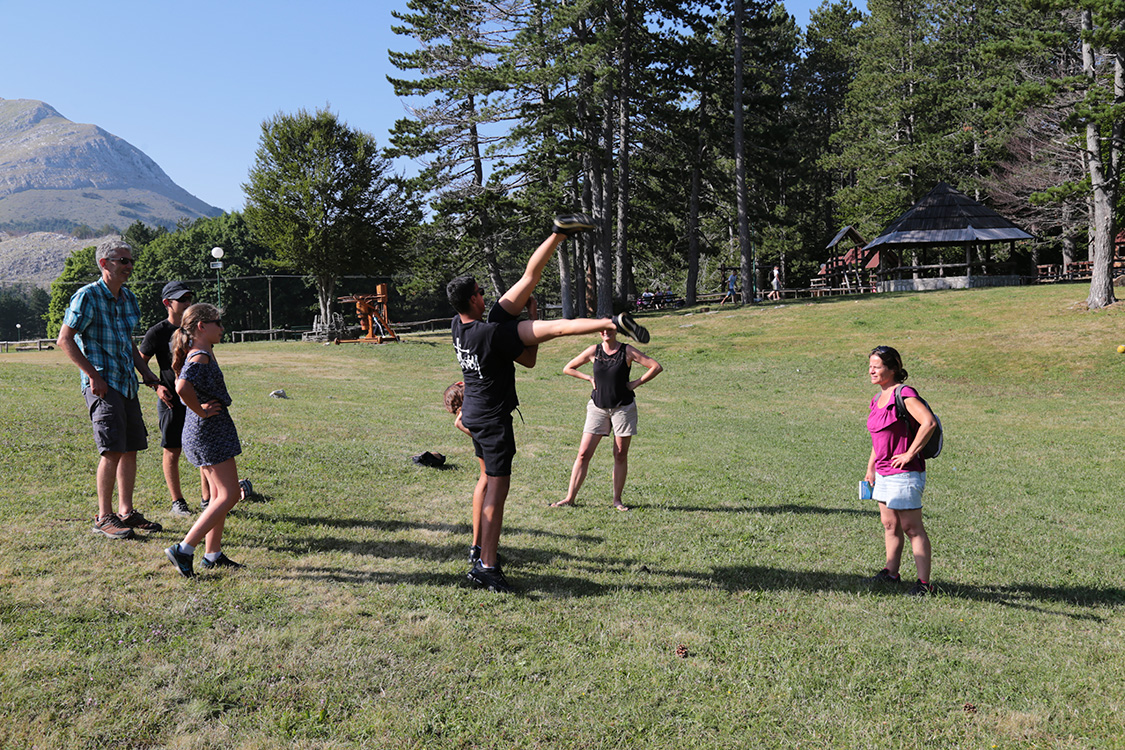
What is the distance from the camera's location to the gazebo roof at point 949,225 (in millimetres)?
32469

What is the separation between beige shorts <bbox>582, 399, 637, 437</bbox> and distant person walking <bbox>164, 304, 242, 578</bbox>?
3.35 metres

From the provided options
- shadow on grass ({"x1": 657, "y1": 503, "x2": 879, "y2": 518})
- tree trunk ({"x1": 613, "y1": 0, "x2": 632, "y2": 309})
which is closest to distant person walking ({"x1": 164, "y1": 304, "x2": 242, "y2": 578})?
shadow on grass ({"x1": 657, "y1": 503, "x2": 879, "y2": 518})

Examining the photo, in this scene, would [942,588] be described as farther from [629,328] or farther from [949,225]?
[949,225]

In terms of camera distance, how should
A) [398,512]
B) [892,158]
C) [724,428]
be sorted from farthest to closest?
[892,158] < [724,428] < [398,512]

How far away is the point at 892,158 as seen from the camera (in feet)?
139

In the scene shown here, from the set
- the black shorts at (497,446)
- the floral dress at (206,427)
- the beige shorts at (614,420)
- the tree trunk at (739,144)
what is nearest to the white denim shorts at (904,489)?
the black shorts at (497,446)

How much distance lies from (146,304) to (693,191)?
50.9 metres

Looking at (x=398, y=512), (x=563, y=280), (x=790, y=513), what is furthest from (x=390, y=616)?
(x=563, y=280)

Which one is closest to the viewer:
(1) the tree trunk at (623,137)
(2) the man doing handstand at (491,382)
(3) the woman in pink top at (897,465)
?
(2) the man doing handstand at (491,382)

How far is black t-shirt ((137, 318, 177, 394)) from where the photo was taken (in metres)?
6.00

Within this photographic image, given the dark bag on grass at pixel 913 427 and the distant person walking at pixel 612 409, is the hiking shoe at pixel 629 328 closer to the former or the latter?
the dark bag on grass at pixel 913 427

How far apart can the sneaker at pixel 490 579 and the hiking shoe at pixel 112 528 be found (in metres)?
2.53

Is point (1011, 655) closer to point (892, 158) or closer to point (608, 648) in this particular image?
point (608, 648)

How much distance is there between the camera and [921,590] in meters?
4.96
